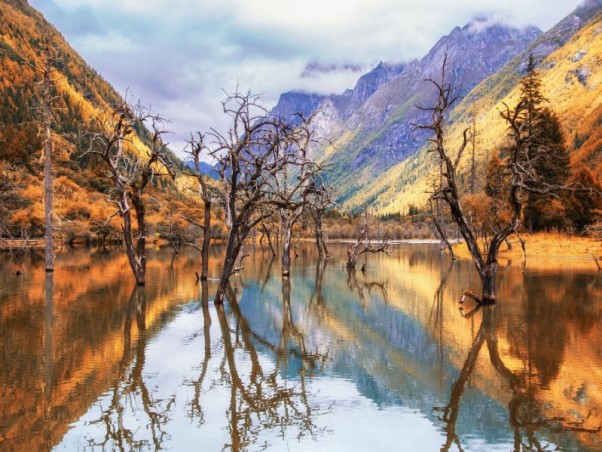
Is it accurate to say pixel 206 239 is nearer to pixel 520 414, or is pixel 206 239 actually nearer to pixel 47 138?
pixel 47 138

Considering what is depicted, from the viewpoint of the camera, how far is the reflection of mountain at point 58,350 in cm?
813

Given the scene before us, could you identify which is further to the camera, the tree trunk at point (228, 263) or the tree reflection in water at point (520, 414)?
the tree trunk at point (228, 263)

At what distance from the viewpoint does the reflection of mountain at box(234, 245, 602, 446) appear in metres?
9.21

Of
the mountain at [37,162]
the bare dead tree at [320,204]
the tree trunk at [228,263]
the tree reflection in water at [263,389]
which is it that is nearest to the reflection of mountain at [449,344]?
the tree reflection in water at [263,389]

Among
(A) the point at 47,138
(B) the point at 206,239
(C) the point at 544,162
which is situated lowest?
(B) the point at 206,239

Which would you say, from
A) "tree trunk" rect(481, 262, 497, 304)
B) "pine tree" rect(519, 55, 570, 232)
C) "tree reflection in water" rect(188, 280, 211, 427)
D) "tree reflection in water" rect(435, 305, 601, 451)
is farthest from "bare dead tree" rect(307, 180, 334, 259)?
"tree reflection in water" rect(435, 305, 601, 451)

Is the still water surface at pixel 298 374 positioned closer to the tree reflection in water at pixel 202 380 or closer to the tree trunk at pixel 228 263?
the tree reflection in water at pixel 202 380

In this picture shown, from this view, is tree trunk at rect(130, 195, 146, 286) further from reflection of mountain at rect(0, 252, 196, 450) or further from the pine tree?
the pine tree

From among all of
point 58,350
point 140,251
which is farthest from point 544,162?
point 58,350

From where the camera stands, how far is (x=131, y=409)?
8742 mm

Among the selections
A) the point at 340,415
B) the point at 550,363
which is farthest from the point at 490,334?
the point at 340,415

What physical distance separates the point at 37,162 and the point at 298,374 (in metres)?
56.6

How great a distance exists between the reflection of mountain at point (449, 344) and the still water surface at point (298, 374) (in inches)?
2.0

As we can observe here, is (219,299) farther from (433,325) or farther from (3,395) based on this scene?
(3,395)
